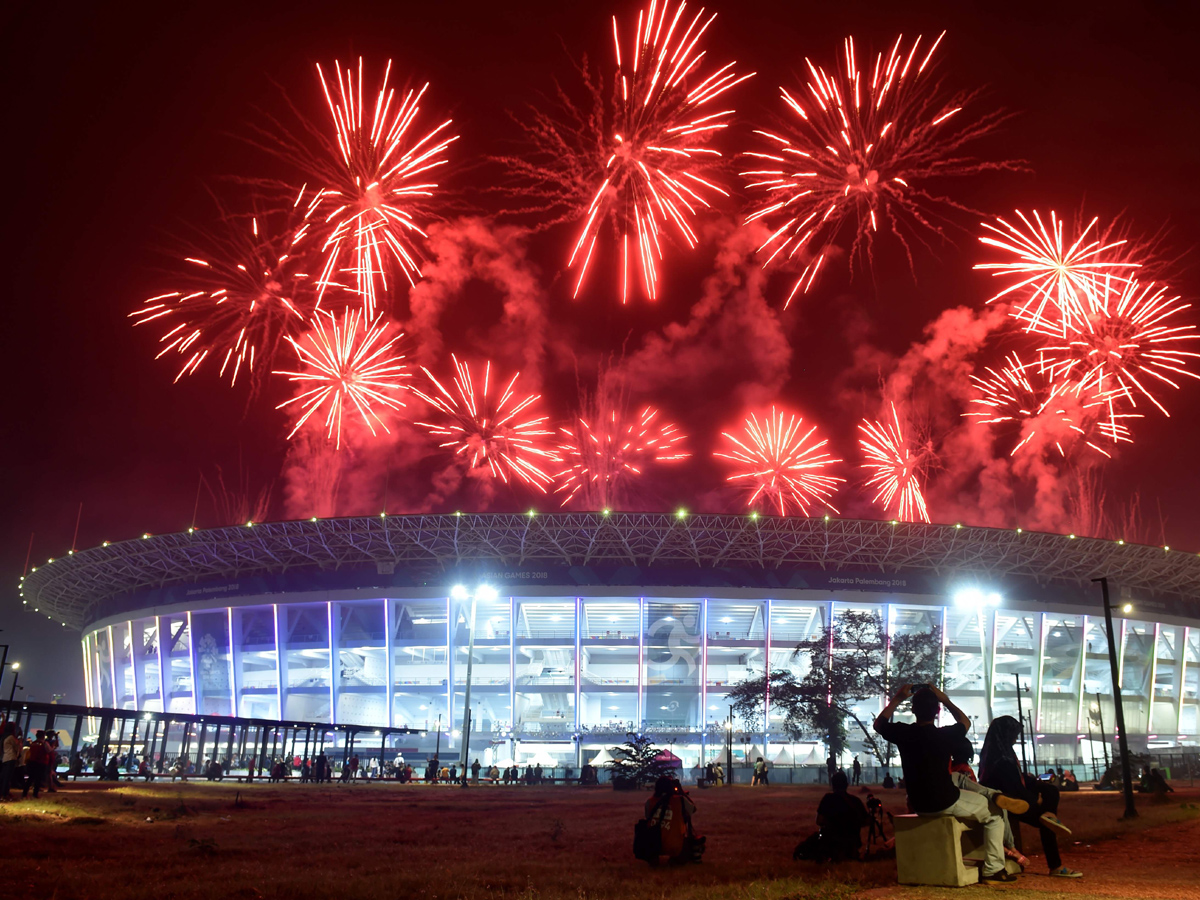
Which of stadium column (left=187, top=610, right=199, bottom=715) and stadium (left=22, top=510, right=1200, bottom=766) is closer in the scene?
stadium (left=22, top=510, right=1200, bottom=766)

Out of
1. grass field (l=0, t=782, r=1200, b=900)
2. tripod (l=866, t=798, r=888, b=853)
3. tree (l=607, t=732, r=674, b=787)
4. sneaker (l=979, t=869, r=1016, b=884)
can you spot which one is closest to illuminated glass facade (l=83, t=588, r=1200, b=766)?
tree (l=607, t=732, r=674, b=787)

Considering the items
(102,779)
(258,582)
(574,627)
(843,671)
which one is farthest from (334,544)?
(843,671)

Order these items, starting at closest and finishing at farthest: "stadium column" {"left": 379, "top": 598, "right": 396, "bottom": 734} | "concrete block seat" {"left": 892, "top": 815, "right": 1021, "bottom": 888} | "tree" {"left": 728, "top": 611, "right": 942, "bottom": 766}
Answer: "concrete block seat" {"left": 892, "top": 815, "right": 1021, "bottom": 888}, "tree" {"left": 728, "top": 611, "right": 942, "bottom": 766}, "stadium column" {"left": 379, "top": 598, "right": 396, "bottom": 734}

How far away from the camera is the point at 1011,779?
369 inches

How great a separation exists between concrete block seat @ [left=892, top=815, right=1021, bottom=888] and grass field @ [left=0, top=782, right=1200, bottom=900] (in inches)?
5.5

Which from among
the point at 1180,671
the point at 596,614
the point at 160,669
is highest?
the point at 596,614

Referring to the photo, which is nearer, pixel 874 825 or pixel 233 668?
pixel 874 825

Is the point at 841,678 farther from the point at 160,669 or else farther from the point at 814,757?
the point at 160,669

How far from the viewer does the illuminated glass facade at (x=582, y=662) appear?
6681 cm

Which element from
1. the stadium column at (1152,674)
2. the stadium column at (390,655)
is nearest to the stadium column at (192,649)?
the stadium column at (390,655)

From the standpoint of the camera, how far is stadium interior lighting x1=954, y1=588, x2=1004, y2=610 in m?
66.4

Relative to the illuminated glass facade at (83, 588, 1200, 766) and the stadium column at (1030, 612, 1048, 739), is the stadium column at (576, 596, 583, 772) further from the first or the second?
the stadium column at (1030, 612, 1048, 739)

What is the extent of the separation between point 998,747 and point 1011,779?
33 centimetres

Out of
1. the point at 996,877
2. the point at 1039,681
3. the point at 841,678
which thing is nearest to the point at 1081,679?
the point at 1039,681
